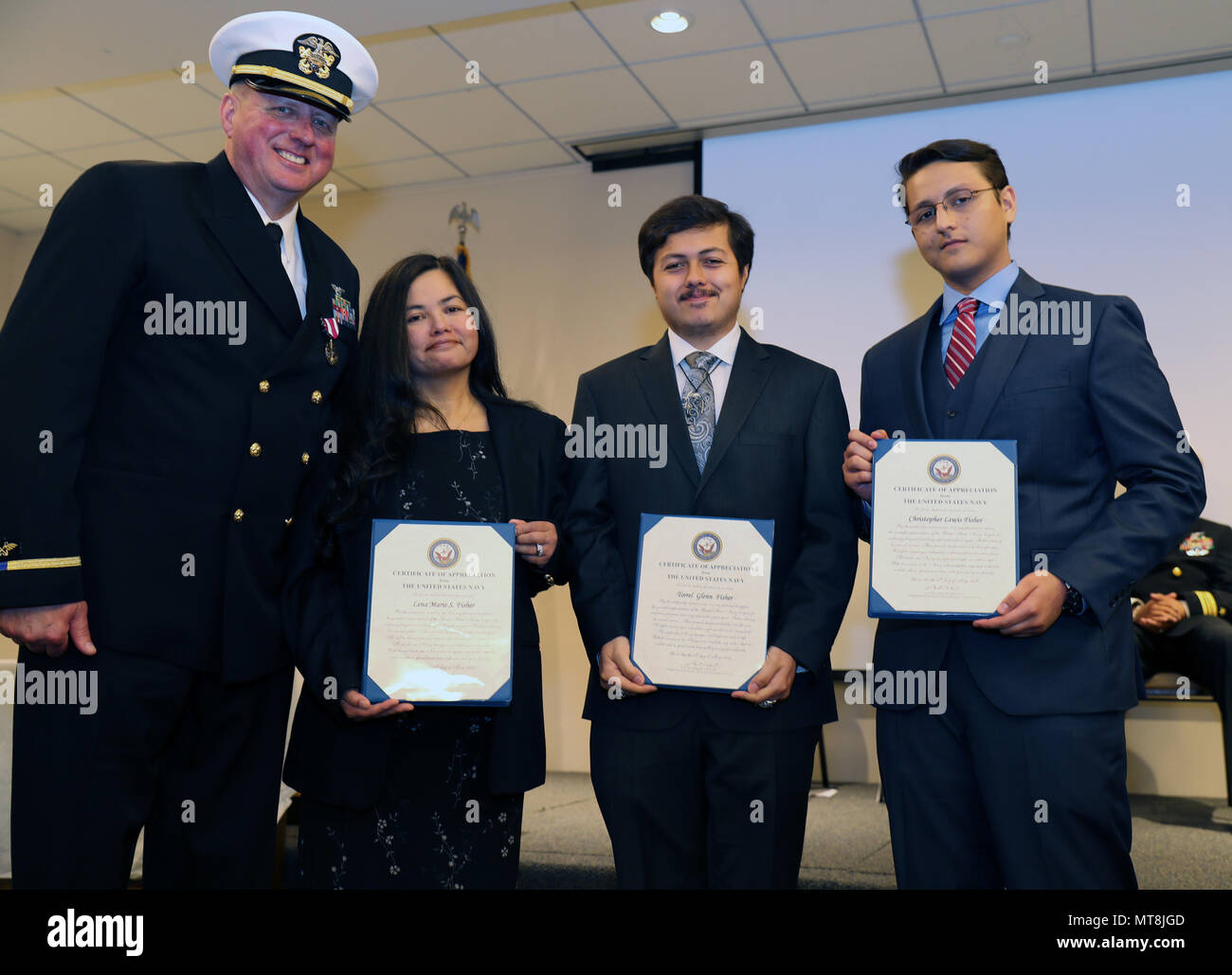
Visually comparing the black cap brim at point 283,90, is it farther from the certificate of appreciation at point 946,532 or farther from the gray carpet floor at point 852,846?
the gray carpet floor at point 852,846

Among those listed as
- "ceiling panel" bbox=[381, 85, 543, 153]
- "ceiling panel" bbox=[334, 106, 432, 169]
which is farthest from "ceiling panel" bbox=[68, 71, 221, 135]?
"ceiling panel" bbox=[381, 85, 543, 153]

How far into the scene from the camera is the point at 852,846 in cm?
358

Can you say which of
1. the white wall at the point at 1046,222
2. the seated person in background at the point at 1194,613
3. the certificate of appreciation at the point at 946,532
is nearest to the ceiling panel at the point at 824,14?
the white wall at the point at 1046,222

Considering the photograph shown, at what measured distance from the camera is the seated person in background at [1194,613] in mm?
4062

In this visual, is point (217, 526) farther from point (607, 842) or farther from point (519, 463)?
point (607, 842)

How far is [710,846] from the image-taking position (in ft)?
6.61

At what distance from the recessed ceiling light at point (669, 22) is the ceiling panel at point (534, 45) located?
0.31 meters

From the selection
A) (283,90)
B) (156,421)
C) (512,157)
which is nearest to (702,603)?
(156,421)

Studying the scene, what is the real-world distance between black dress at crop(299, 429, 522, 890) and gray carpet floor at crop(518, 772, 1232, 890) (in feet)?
4.39

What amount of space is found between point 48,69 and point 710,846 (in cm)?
450

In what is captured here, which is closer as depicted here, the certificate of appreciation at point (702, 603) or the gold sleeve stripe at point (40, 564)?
the gold sleeve stripe at point (40, 564)

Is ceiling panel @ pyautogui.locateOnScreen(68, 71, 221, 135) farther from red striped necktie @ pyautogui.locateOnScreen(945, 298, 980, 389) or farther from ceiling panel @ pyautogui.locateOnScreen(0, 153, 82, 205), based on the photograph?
red striped necktie @ pyautogui.locateOnScreen(945, 298, 980, 389)

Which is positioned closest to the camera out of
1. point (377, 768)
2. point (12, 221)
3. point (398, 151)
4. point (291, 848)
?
point (377, 768)
